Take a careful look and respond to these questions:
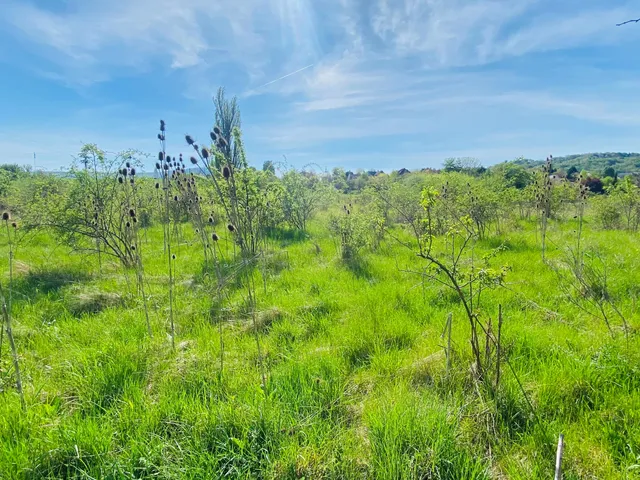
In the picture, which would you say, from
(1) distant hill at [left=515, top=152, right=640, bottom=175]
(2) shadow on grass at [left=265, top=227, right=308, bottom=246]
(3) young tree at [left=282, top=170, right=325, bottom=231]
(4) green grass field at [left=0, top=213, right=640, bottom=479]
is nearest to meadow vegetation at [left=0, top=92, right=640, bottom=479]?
(4) green grass field at [left=0, top=213, right=640, bottom=479]

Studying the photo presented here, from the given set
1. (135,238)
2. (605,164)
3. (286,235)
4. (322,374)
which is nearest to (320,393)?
(322,374)

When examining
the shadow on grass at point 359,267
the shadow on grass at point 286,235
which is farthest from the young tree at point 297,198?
the shadow on grass at point 359,267

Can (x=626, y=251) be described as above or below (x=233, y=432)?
above

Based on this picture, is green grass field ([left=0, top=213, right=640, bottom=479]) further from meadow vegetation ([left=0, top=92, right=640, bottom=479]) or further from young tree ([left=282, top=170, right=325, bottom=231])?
young tree ([left=282, top=170, right=325, bottom=231])

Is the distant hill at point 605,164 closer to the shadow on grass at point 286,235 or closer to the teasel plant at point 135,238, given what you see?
the shadow on grass at point 286,235

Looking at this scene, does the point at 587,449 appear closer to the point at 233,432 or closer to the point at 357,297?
the point at 233,432

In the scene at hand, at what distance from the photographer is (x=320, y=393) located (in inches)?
102

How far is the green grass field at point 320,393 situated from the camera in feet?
6.38

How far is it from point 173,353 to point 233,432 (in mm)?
1397

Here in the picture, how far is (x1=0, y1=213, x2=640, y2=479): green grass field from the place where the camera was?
195cm

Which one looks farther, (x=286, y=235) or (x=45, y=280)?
(x=286, y=235)

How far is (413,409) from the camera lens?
218 cm

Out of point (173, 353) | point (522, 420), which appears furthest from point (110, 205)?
point (522, 420)

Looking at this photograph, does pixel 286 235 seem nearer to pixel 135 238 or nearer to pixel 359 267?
pixel 359 267
